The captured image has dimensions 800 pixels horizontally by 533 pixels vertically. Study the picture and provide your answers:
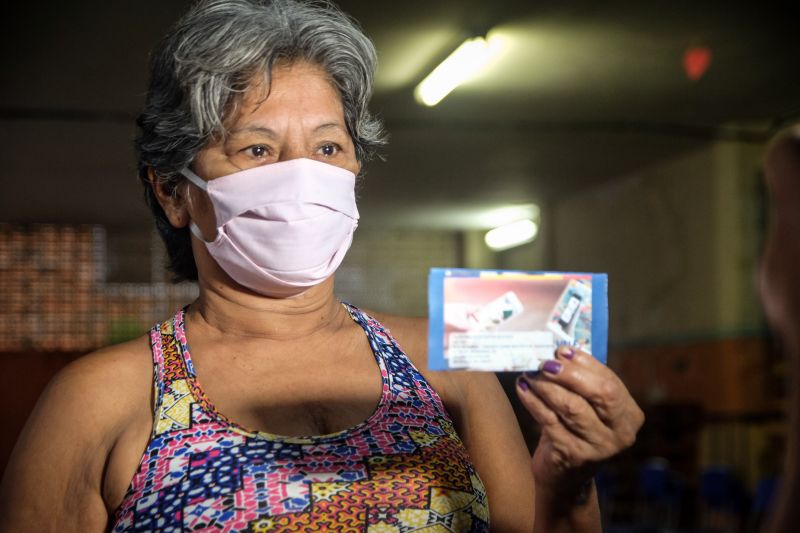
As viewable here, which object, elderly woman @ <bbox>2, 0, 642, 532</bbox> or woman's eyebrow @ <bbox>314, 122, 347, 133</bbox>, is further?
woman's eyebrow @ <bbox>314, 122, 347, 133</bbox>

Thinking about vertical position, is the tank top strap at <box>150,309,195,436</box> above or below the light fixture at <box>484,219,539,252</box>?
below

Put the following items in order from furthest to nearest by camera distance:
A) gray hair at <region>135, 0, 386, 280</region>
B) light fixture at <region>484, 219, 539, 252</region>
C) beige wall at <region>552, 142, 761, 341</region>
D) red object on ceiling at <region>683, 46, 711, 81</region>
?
light fixture at <region>484, 219, 539, 252</region>, beige wall at <region>552, 142, 761, 341</region>, red object on ceiling at <region>683, 46, 711, 81</region>, gray hair at <region>135, 0, 386, 280</region>

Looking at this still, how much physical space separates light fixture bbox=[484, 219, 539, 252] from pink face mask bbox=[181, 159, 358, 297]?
37.7 ft

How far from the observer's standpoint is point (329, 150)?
1644 millimetres

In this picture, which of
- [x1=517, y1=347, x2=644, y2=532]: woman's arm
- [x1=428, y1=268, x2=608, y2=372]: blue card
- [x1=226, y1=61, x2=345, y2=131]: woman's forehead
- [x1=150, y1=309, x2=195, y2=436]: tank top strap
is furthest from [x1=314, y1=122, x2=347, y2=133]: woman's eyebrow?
[x1=517, y1=347, x2=644, y2=532]: woman's arm

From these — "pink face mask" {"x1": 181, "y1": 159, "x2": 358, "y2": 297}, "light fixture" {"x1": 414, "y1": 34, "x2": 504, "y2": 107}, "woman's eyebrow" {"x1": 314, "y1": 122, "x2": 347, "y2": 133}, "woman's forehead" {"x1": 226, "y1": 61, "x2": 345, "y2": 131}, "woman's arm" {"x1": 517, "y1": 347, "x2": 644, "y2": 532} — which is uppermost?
"light fixture" {"x1": 414, "y1": 34, "x2": 504, "y2": 107}

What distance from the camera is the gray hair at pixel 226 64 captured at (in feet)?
5.07

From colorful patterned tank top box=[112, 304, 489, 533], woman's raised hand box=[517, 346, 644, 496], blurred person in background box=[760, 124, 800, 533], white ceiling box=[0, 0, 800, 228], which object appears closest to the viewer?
blurred person in background box=[760, 124, 800, 533]

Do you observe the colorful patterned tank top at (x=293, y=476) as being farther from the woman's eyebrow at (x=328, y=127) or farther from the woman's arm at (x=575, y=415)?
the woman's eyebrow at (x=328, y=127)

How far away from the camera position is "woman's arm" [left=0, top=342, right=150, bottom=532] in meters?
1.41

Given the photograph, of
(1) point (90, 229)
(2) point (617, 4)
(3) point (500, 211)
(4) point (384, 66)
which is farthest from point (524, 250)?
(2) point (617, 4)

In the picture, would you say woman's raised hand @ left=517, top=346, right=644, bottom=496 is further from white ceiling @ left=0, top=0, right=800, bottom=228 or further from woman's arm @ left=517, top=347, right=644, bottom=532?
white ceiling @ left=0, top=0, right=800, bottom=228

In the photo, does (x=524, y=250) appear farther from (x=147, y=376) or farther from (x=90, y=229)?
(x=147, y=376)

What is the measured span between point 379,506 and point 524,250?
12668 mm
